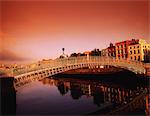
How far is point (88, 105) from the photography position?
298cm

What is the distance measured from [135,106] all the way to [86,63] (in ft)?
4.70

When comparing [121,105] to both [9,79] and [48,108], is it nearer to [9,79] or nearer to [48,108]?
[48,108]

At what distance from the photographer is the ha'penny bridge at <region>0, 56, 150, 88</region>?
8.95 ft

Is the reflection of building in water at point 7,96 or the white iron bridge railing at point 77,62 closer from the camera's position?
the reflection of building in water at point 7,96

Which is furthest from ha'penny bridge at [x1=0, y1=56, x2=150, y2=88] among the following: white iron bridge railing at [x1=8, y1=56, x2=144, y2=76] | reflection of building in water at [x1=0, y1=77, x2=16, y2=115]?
reflection of building in water at [x1=0, y1=77, x2=16, y2=115]

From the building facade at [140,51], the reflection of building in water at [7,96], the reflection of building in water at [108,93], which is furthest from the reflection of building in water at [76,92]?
the building facade at [140,51]

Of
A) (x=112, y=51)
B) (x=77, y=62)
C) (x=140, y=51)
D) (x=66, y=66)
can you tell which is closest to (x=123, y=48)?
(x=112, y=51)

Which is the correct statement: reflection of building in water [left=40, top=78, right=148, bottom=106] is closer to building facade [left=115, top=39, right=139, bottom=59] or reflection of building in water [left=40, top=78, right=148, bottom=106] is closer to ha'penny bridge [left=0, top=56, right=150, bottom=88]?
ha'penny bridge [left=0, top=56, right=150, bottom=88]

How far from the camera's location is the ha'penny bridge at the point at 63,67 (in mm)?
2729

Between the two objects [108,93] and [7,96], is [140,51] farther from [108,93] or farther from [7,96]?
[7,96]

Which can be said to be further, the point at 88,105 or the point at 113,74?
the point at 113,74

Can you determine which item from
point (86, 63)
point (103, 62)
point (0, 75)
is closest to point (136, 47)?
point (103, 62)

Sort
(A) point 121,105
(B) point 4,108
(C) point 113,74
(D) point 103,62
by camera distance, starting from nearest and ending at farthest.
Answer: (B) point 4,108 < (A) point 121,105 < (D) point 103,62 < (C) point 113,74

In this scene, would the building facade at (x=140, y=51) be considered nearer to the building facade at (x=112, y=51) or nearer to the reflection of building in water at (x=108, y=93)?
the building facade at (x=112, y=51)
